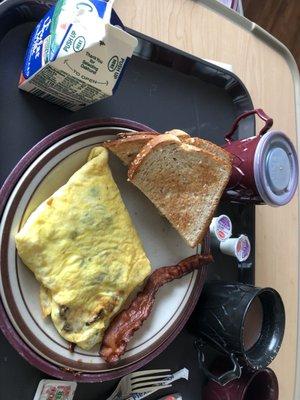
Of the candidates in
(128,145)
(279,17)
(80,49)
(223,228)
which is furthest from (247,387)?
(279,17)

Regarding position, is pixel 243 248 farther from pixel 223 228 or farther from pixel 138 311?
pixel 138 311

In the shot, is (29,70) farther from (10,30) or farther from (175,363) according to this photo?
(175,363)

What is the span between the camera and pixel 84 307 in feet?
2.69

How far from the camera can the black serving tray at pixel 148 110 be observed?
82cm

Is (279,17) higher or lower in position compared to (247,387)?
higher

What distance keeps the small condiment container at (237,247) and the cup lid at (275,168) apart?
0.13 metres

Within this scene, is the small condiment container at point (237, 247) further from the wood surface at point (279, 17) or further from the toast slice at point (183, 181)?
the wood surface at point (279, 17)

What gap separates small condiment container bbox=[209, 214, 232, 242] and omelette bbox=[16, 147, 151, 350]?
0.21 metres

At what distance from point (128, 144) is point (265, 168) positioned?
26 cm

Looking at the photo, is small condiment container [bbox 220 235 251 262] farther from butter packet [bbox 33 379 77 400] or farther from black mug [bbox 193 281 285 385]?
butter packet [bbox 33 379 77 400]

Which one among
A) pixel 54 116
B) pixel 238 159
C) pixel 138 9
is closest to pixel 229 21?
pixel 138 9

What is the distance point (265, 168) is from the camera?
2.99ft

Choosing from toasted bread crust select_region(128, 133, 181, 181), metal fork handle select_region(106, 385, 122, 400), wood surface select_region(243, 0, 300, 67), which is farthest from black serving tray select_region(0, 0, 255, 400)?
wood surface select_region(243, 0, 300, 67)

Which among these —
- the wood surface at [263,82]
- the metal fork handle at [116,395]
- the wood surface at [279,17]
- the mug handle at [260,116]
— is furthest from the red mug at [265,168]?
the wood surface at [279,17]
